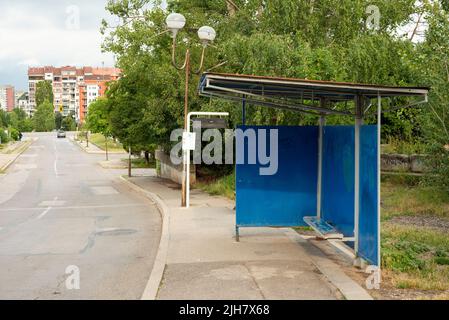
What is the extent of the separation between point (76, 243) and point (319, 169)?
17.4 ft

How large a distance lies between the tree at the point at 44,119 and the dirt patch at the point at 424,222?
152 m

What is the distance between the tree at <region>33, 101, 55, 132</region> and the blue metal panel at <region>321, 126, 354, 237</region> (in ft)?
505

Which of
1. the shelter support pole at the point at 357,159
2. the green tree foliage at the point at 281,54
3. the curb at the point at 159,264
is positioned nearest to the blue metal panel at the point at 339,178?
the shelter support pole at the point at 357,159

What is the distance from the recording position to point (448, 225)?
1231 centimetres

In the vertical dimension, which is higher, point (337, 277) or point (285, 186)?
point (285, 186)

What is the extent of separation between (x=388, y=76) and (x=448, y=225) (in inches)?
380

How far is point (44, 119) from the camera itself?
157 meters

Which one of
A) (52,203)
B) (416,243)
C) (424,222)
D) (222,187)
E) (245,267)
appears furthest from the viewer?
(222,187)

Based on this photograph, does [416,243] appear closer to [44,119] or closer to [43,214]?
[43,214]

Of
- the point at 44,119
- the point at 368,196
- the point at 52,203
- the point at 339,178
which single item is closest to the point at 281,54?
the point at 339,178

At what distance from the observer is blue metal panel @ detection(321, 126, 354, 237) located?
30.5 ft

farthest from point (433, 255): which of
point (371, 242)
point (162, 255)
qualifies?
point (162, 255)

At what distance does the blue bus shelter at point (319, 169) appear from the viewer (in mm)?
7883
